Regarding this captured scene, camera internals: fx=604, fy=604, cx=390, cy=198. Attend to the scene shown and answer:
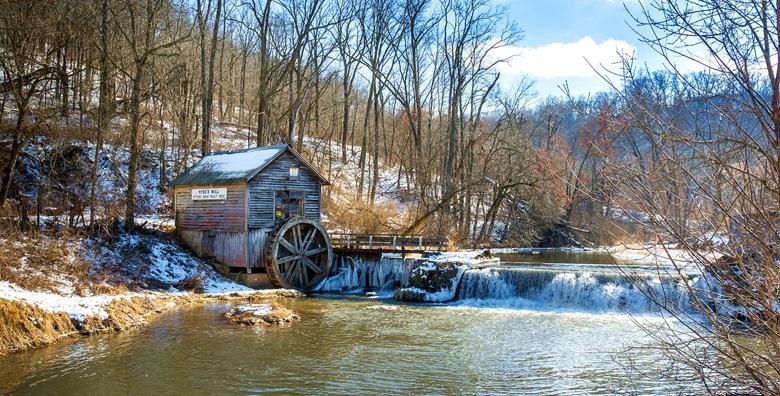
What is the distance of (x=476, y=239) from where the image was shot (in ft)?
95.8

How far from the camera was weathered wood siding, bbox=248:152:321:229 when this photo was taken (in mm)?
20438

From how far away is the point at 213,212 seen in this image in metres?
21.1

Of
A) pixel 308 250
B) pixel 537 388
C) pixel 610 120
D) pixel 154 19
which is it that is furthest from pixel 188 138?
pixel 610 120

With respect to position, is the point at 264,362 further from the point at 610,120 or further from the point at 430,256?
the point at 430,256

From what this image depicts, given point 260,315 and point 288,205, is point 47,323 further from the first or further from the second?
point 288,205

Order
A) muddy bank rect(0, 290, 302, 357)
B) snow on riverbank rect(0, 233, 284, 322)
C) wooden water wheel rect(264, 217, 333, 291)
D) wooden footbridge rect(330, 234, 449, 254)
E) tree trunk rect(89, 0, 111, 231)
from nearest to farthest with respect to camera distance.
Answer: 1. muddy bank rect(0, 290, 302, 357)
2. snow on riverbank rect(0, 233, 284, 322)
3. tree trunk rect(89, 0, 111, 231)
4. wooden water wheel rect(264, 217, 333, 291)
5. wooden footbridge rect(330, 234, 449, 254)

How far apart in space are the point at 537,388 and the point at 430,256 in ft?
38.4

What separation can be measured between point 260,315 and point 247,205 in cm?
629

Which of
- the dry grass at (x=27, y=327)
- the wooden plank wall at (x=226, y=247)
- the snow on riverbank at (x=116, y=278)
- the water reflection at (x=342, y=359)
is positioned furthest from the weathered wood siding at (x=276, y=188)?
the dry grass at (x=27, y=327)

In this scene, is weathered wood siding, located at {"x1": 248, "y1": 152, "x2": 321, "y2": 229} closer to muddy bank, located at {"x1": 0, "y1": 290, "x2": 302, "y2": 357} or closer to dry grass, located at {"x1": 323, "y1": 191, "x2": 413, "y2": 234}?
muddy bank, located at {"x1": 0, "y1": 290, "x2": 302, "y2": 357}

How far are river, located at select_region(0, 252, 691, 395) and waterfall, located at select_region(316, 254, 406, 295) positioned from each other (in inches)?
218

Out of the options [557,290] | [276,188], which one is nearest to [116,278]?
[276,188]

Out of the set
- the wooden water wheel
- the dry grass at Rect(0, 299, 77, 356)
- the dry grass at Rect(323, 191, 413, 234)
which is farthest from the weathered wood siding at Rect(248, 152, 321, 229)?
the dry grass at Rect(0, 299, 77, 356)

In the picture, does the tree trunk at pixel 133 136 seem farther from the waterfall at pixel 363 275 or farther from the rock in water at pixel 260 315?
the rock in water at pixel 260 315
